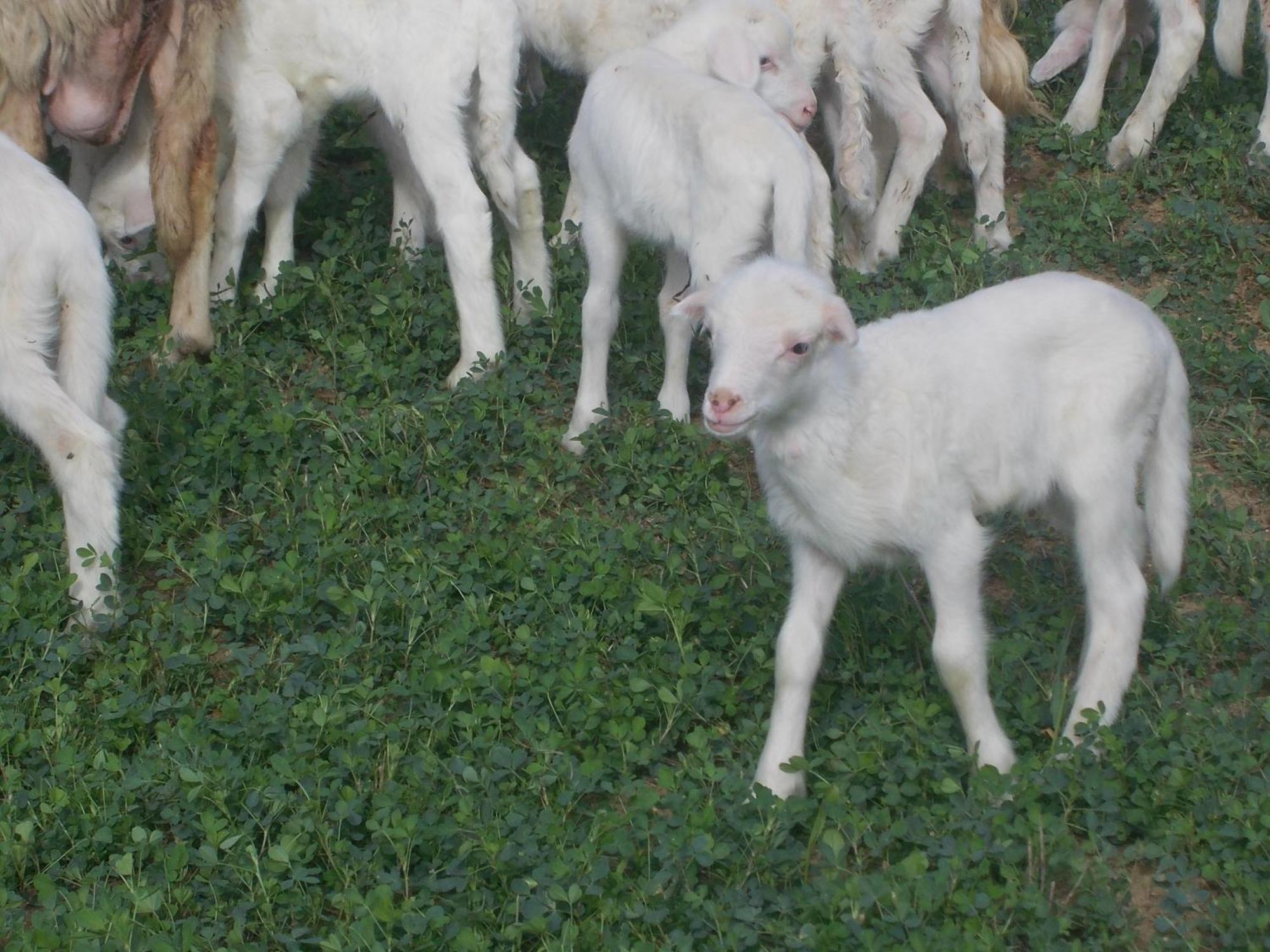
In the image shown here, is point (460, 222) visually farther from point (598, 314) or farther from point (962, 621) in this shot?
point (962, 621)

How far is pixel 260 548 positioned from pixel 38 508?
840 millimetres

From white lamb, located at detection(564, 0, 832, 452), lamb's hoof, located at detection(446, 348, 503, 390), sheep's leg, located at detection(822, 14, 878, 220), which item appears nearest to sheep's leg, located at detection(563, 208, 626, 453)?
white lamb, located at detection(564, 0, 832, 452)

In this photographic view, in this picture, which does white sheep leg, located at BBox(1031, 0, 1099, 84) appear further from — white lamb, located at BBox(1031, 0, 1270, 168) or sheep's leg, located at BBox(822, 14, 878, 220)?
sheep's leg, located at BBox(822, 14, 878, 220)

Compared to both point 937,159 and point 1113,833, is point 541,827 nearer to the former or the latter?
point 1113,833

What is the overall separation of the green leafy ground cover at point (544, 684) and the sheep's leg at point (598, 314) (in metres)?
0.12

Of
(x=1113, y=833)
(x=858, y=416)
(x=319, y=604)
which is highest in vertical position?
(x=858, y=416)

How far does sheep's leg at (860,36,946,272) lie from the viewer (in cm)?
779

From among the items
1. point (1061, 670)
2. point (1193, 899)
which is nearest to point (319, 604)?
point (1061, 670)

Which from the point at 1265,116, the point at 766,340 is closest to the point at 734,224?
the point at 766,340

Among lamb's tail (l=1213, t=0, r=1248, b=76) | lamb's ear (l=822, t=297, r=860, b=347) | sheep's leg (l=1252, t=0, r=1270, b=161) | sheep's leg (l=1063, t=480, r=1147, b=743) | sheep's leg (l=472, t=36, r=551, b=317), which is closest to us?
lamb's ear (l=822, t=297, r=860, b=347)

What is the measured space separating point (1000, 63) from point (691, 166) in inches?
109

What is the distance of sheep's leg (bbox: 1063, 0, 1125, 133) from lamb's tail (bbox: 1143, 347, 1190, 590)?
3962 mm

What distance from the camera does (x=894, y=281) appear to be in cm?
758

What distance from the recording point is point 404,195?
7.98 meters
